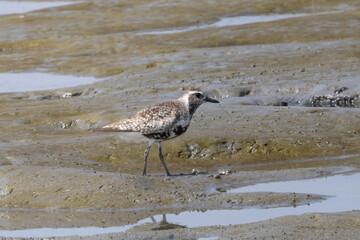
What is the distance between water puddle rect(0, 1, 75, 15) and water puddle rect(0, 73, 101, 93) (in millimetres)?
13714

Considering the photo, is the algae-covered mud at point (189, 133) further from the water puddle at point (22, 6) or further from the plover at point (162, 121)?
the water puddle at point (22, 6)

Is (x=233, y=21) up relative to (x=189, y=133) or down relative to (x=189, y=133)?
down

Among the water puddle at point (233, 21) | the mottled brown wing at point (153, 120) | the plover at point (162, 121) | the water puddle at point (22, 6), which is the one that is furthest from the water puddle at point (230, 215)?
the water puddle at point (22, 6)

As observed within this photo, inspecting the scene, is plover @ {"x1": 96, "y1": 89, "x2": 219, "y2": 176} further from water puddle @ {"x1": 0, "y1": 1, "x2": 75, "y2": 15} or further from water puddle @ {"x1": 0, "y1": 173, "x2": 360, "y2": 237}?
water puddle @ {"x1": 0, "y1": 1, "x2": 75, "y2": 15}

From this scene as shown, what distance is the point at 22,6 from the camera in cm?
3769

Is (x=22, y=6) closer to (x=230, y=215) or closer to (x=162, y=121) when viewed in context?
(x=162, y=121)

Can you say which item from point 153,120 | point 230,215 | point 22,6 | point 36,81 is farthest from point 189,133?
point 22,6

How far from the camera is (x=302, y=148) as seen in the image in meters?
12.8

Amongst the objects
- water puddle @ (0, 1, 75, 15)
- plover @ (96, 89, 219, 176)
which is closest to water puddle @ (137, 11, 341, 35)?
water puddle @ (0, 1, 75, 15)

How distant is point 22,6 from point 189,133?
26309 millimetres

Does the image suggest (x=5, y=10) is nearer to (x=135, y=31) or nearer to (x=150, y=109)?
(x=135, y=31)

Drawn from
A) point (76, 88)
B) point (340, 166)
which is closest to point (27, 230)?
point (340, 166)

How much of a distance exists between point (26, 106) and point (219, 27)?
1135 centimetres

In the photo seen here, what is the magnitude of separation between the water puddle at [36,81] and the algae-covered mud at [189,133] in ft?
0.21
